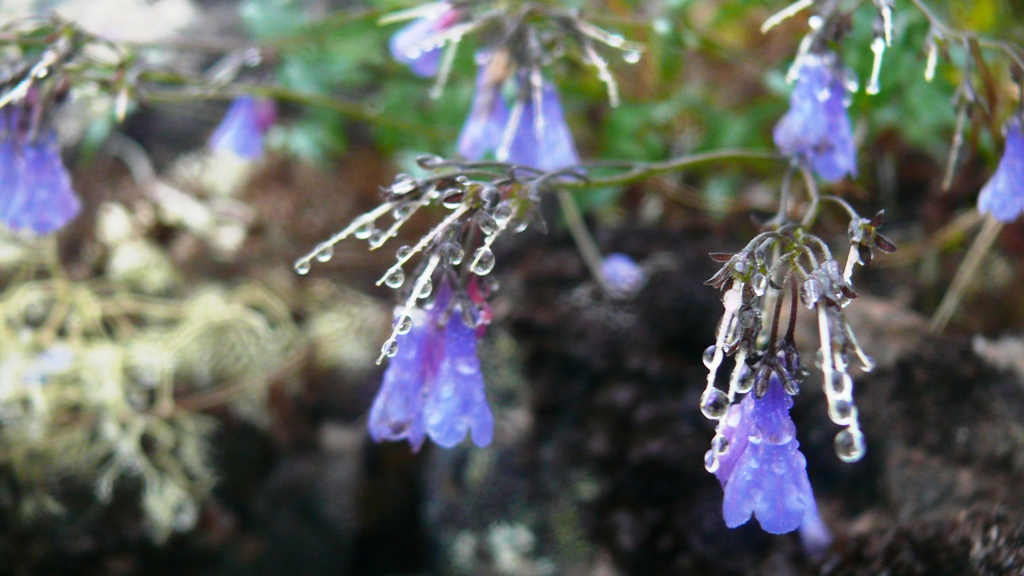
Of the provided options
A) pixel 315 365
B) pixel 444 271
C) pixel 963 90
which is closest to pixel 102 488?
pixel 315 365

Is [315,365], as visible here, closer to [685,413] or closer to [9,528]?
[9,528]

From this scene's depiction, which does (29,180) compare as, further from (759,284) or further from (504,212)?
(759,284)

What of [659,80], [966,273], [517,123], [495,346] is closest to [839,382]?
[517,123]

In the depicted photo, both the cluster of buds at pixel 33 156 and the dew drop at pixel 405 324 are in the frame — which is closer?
the dew drop at pixel 405 324

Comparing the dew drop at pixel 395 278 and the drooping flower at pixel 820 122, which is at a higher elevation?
the drooping flower at pixel 820 122

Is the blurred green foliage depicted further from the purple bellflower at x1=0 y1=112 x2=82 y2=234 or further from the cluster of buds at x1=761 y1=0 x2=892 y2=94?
the purple bellflower at x1=0 y1=112 x2=82 y2=234

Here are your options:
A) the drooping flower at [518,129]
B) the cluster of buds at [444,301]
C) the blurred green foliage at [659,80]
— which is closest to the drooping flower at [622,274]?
the blurred green foliage at [659,80]

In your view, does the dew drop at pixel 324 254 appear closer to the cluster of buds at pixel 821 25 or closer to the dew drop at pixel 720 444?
the dew drop at pixel 720 444
